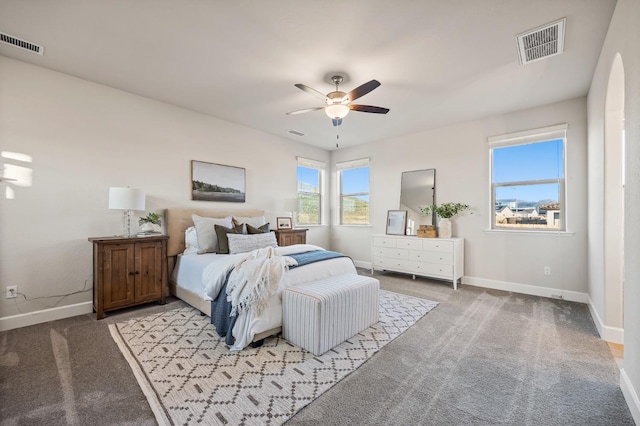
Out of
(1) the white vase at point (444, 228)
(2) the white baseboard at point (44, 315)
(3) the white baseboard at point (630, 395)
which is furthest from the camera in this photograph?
(1) the white vase at point (444, 228)

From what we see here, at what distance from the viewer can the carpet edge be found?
1.53m

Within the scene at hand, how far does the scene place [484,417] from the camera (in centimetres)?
156

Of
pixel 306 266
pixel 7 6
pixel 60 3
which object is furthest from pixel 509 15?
pixel 7 6

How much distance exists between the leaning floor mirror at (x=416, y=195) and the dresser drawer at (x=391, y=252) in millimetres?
453

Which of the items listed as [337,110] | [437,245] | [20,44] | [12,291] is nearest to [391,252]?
[437,245]

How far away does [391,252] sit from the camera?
498 centimetres

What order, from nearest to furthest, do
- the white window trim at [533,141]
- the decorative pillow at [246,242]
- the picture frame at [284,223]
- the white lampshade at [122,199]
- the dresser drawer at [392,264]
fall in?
the white lampshade at [122,199]
the decorative pillow at [246,242]
the white window trim at [533,141]
the dresser drawer at [392,264]
the picture frame at [284,223]

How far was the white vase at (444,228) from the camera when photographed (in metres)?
4.50

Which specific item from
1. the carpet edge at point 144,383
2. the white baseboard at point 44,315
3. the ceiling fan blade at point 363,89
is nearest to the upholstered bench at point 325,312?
the carpet edge at point 144,383

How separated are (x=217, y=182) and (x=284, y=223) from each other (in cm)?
147

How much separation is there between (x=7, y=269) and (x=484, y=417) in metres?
4.36

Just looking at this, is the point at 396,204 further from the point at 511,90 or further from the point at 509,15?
the point at 509,15

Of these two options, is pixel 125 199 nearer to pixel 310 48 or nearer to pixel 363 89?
pixel 310 48

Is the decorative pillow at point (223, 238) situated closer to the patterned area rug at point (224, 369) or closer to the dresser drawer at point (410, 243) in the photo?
the patterned area rug at point (224, 369)
